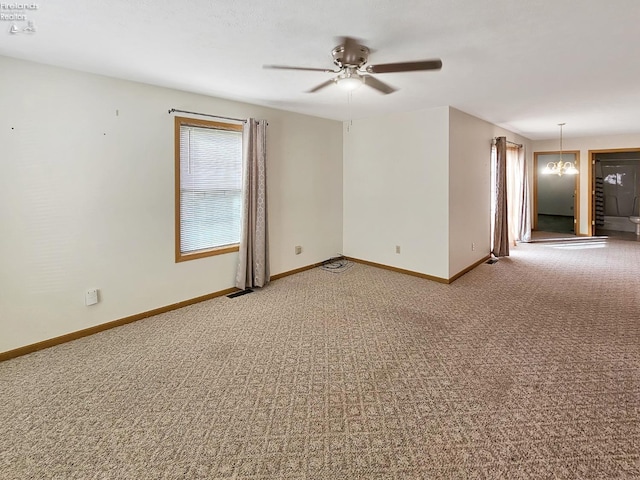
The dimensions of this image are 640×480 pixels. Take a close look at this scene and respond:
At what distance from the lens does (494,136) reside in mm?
5926

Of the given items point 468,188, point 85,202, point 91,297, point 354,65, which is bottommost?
point 91,297

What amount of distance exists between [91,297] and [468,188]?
15.8 feet

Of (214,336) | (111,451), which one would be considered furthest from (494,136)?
(111,451)

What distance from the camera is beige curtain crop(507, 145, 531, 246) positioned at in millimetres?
7035

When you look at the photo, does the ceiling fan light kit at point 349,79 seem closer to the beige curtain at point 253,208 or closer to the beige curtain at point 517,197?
the beige curtain at point 253,208

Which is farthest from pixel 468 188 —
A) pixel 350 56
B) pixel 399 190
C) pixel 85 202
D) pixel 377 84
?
pixel 85 202

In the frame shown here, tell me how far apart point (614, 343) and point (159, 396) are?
352 centimetres

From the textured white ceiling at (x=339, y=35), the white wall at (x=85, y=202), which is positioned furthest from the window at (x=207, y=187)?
the textured white ceiling at (x=339, y=35)

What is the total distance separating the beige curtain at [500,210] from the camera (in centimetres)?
591

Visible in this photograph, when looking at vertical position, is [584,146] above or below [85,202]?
above

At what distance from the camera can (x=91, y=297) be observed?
318 cm

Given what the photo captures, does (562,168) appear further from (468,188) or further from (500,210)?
(468,188)

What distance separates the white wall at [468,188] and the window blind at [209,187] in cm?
277

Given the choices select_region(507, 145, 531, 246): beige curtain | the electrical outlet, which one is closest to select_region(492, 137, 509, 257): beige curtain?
select_region(507, 145, 531, 246): beige curtain
